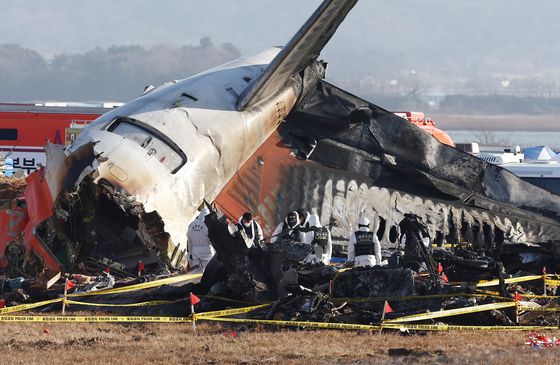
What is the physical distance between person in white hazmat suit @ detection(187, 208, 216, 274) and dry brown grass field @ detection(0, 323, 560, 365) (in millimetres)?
4785

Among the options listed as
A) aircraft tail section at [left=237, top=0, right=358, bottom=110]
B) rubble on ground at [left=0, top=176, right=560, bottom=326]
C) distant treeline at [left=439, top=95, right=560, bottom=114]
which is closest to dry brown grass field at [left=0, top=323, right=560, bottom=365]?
rubble on ground at [left=0, top=176, right=560, bottom=326]

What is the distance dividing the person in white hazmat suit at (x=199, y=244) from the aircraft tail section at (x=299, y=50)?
3.88 meters

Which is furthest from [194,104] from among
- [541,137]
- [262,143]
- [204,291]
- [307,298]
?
[541,137]

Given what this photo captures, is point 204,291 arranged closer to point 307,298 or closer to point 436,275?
point 307,298

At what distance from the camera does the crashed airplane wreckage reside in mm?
20031

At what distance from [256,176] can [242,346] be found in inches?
422

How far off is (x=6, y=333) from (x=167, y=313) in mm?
2943

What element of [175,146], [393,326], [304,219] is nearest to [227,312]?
[393,326]

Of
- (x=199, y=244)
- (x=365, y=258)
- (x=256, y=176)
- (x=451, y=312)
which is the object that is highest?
(x=256, y=176)

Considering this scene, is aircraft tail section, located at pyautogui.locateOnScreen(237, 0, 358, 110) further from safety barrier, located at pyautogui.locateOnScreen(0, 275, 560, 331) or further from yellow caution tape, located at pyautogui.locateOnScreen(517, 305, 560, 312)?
yellow caution tape, located at pyautogui.locateOnScreen(517, 305, 560, 312)

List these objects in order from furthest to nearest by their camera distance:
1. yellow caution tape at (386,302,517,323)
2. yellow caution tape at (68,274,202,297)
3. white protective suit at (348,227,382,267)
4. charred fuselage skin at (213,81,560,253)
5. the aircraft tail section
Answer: charred fuselage skin at (213,81,560,253) < the aircraft tail section < white protective suit at (348,227,382,267) < yellow caution tape at (68,274,202,297) < yellow caution tape at (386,302,517,323)

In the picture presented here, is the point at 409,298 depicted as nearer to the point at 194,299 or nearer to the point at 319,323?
the point at 319,323

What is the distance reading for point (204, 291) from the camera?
1738 centimetres

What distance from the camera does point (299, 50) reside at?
22938 mm
